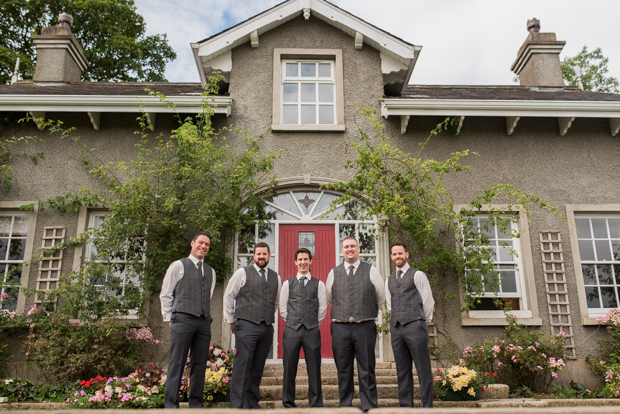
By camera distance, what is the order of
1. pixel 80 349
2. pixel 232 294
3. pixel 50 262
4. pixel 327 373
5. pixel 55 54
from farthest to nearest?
pixel 55 54 → pixel 50 262 → pixel 327 373 → pixel 80 349 → pixel 232 294

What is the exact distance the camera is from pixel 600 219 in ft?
26.5

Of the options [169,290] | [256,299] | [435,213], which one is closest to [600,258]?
[435,213]

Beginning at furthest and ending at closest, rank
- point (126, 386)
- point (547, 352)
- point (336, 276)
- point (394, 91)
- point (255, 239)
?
point (394, 91), point (255, 239), point (547, 352), point (126, 386), point (336, 276)

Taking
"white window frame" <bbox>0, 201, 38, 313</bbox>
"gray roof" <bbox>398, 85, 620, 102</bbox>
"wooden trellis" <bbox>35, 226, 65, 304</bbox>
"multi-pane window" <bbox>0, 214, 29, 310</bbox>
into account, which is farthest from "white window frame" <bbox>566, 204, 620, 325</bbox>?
"multi-pane window" <bbox>0, 214, 29, 310</bbox>

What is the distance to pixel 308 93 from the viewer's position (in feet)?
28.0

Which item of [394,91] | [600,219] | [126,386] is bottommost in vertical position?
[126,386]

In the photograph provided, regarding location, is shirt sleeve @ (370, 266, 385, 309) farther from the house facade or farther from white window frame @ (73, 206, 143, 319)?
white window frame @ (73, 206, 143, 319)

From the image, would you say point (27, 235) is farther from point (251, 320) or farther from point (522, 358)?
point (522, 358)

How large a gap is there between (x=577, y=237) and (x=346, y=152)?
3987 millimetres

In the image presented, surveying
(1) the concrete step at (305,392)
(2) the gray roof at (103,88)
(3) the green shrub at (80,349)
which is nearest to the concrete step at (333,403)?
(1) the concrete step at (305,392)

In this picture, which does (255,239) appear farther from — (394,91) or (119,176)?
(394,91)

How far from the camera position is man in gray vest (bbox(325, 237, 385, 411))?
4.95 metres

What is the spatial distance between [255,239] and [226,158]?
1.35 m

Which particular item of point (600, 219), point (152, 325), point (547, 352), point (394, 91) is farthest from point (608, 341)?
point (152, 325)
